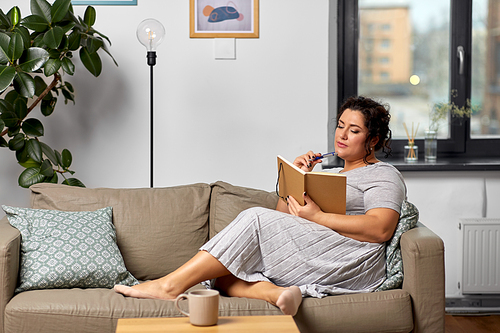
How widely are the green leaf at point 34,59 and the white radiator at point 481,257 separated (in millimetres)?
2204

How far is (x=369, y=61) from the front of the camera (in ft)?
9.33

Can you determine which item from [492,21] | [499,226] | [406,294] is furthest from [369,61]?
[406,294]

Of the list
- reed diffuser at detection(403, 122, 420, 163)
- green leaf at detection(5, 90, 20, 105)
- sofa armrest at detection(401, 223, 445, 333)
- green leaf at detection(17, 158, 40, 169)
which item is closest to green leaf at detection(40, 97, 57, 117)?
green leaf at detection(5, 90, 20, 105)

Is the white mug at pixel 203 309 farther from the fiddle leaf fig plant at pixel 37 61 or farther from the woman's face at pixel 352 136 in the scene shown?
the fiddle leaf fig plant at pixel 37 61

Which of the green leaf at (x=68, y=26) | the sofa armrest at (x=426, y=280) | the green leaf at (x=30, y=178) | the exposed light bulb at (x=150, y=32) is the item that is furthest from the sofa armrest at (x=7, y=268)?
the sofa armrest at (x=426, y=280)

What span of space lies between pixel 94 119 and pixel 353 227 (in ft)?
5.22

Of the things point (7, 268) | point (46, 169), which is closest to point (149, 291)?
point (7, 268)

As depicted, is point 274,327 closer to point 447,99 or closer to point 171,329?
point 171,329

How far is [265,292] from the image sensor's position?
171 centimetres

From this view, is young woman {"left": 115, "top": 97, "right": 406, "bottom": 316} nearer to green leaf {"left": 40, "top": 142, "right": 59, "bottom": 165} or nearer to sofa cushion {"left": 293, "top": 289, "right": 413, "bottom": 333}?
sofa cushion {"left": 293, "top": 289, "right": 413, "bottom": 333}

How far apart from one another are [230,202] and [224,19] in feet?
3.51

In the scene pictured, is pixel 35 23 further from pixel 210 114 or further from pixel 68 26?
pixel 210 114

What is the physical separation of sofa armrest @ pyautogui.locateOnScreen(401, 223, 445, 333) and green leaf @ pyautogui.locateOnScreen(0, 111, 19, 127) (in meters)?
1.79

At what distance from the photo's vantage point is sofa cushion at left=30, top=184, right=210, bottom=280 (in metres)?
2.07
